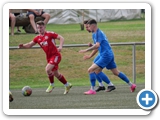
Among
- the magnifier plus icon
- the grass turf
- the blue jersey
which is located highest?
the blue jersey

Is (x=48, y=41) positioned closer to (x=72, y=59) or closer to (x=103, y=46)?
(x=103, y=46)

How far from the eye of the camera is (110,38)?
62.7 ft

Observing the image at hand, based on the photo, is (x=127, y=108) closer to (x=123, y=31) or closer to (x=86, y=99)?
(x=86, y=99)

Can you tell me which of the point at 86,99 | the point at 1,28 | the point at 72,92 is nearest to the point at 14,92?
the point at 72,92

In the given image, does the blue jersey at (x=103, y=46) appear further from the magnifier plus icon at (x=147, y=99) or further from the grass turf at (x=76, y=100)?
the magnifier plus icon at (x=147, y=99)

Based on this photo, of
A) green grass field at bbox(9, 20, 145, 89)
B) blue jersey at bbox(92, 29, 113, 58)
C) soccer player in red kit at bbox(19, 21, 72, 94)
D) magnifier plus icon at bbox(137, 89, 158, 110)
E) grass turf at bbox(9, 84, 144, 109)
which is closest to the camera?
magnifier plus icon at bbox(137, 89, 158, 110)

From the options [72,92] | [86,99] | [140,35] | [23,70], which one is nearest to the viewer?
[86,99]

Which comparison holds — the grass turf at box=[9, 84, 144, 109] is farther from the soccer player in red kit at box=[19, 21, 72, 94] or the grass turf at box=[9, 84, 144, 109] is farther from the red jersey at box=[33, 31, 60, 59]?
the red jersey at box=[33, 31, 60, 59]

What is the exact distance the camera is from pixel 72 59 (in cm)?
1775

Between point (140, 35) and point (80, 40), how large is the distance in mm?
1755

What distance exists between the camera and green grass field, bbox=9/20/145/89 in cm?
1680

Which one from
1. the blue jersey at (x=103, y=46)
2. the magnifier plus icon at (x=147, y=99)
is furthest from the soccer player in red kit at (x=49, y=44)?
the magnifier plus icon at (x=147, y=99)

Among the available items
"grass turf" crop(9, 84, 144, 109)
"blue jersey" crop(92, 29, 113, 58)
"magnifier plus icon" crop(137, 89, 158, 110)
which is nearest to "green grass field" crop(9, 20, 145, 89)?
"grass turf" crop(9, 84, 144, 109)
